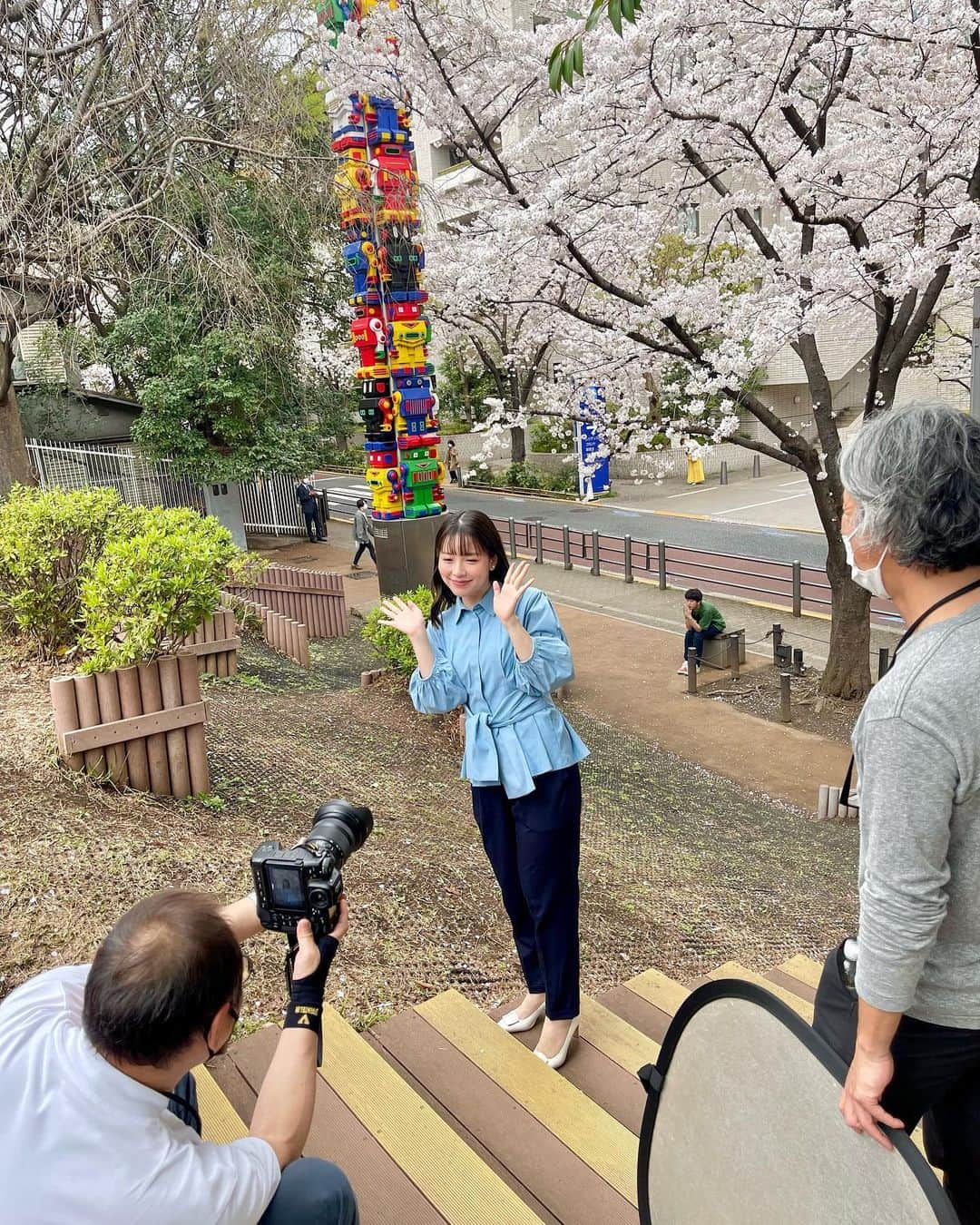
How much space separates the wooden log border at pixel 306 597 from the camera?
33.0 feet

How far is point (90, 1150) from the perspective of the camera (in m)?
1.32

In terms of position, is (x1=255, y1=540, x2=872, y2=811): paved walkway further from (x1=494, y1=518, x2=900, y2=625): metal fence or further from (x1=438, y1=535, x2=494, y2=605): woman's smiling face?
(x1=438, y1=535, x2=494, y2=605): woman's smiling face

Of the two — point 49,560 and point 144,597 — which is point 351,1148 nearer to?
point 144,597

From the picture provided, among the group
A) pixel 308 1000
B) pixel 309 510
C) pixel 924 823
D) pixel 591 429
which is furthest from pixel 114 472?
pixel 924 823

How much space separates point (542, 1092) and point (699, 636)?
25.3ft

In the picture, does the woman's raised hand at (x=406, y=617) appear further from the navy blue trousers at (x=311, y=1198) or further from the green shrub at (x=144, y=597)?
the green shrub at (x=144, y=597)

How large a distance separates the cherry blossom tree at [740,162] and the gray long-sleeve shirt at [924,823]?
20.8 ft

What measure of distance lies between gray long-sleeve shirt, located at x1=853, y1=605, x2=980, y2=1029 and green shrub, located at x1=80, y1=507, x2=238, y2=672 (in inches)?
147

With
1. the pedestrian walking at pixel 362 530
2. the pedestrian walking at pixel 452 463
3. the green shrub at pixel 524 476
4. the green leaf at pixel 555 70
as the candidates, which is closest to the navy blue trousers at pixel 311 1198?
the green leaf at pixel 555 70

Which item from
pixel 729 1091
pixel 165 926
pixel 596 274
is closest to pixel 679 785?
pixel 596 274

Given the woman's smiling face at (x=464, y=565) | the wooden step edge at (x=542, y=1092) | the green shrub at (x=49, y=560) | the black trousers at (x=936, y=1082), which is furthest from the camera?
the green shrub at (x=49, y=560)

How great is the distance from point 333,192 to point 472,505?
11.6 metres

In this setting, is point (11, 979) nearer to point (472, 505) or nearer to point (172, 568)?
point (172, 568)

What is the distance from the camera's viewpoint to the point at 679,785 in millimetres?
7016
